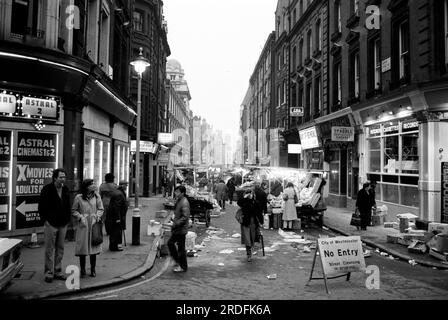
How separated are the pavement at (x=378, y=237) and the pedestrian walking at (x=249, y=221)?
390 cm

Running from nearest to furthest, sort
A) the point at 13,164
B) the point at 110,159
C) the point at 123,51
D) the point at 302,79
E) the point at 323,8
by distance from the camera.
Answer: the point at 13,164 → the point at 110,159 → the point at 123,51 → the point at 323,8 → the point at 302,79

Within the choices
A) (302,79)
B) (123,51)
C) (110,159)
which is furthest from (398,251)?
(302,79)

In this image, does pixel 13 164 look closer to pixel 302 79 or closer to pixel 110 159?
pixel 110 159

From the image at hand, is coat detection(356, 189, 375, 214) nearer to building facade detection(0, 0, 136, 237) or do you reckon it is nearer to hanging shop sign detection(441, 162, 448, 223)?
hanging shop sign detection(441, 162, 448, 223)

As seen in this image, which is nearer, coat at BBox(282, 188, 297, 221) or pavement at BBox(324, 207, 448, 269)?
pavement at BBox(324, 207, 448, 269)

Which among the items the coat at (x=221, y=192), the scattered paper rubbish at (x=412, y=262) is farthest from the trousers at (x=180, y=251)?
the coat at (x=221, y=192)

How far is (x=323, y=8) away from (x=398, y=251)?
19848 millimetres

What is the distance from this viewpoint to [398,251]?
11.1m

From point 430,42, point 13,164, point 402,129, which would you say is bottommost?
point 13,164

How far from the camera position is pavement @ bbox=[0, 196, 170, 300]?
6.81 metres

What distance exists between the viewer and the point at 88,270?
329 inches

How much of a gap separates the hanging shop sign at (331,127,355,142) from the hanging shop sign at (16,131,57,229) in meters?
14.0

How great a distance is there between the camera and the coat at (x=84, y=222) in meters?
7.72

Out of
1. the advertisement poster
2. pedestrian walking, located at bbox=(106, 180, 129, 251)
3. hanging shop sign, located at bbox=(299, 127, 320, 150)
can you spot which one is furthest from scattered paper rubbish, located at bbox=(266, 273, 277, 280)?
hanging shop sign, located at bbox=(299, 127, 320, 150)
